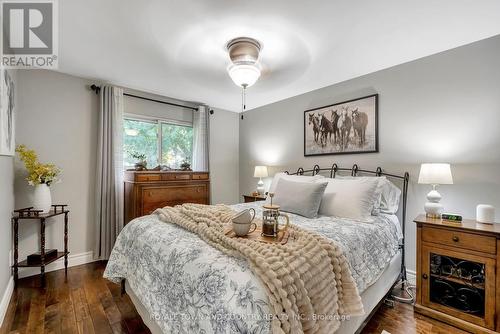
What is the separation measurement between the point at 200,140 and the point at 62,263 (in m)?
2.55

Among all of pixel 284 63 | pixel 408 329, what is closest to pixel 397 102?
A: pixel 284 63

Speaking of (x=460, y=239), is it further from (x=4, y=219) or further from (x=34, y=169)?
(x=34, y=169)

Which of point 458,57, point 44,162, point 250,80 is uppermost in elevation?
point 458,57

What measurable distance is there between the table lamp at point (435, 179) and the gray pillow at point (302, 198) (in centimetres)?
87

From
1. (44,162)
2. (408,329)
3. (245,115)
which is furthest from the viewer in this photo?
(245,115)

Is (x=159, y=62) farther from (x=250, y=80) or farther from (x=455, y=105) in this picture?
(x=455, y=105)

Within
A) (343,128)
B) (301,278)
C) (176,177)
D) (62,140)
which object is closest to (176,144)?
(176,177)

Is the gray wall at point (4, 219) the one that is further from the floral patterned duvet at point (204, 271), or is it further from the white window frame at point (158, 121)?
the white window frame at point (158, 121)

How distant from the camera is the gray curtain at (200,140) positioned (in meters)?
4.08

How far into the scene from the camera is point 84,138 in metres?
3.06

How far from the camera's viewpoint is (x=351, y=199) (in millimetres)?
2182

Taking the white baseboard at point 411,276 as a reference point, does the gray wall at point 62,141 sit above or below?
above

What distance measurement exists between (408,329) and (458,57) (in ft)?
8.12

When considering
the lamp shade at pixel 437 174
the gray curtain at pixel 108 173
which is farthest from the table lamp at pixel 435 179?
the gray curtain at pixel 108 173
